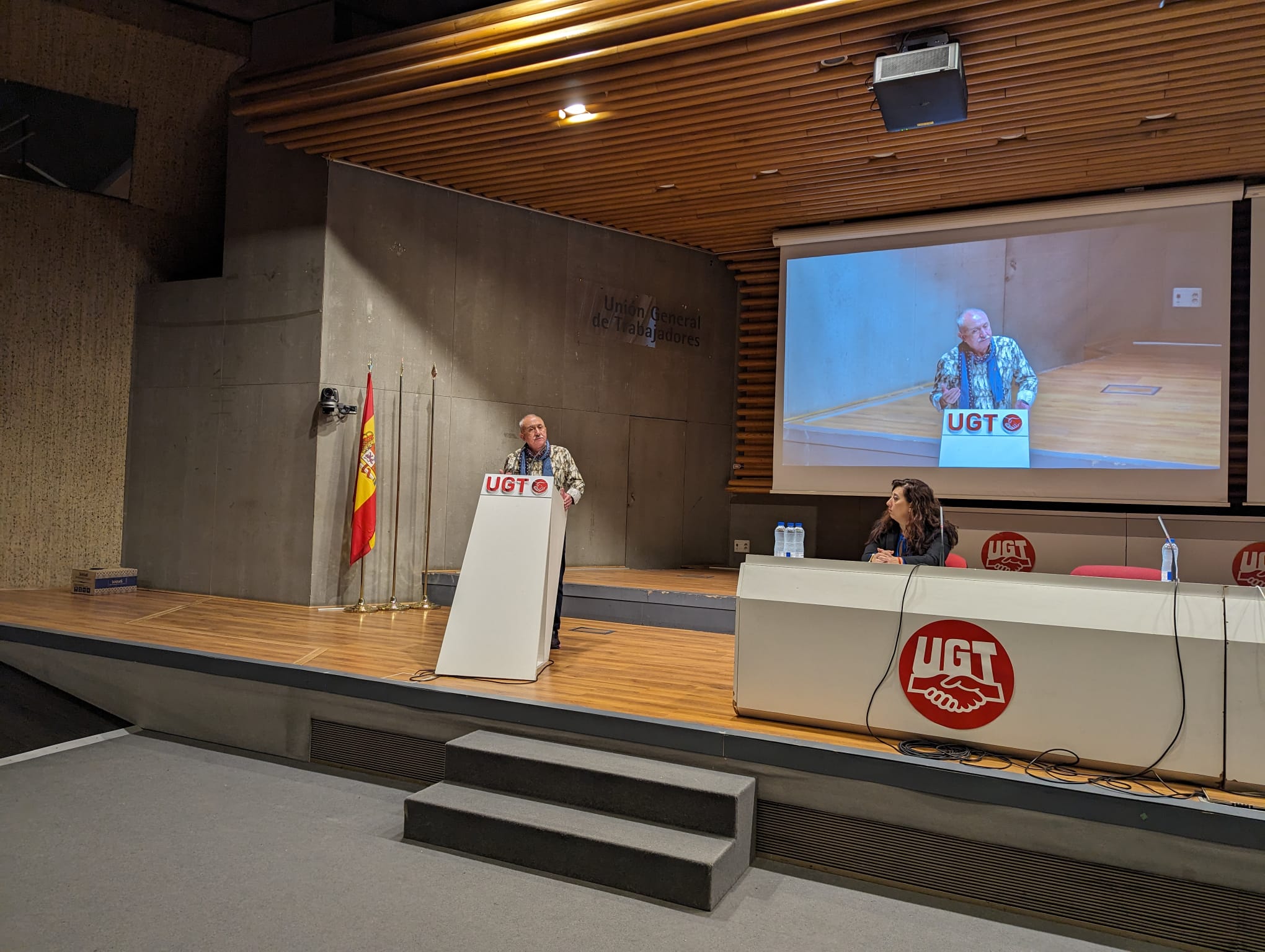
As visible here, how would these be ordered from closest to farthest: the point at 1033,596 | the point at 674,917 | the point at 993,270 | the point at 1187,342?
the point at 674,917, the point at 1033,596, the point at 1187,342, the point at 993,270

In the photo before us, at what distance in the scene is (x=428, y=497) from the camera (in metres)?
7.42

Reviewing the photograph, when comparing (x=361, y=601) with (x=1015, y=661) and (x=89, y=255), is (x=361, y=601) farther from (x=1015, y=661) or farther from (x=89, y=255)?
(x=1015, y=661)

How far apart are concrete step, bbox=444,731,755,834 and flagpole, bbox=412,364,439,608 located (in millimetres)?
3391

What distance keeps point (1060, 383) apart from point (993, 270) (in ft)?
3.51

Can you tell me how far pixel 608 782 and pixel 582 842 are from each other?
30cm

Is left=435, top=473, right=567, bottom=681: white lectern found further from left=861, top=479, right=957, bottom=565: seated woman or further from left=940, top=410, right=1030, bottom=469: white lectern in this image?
left=940, top=410, right=1030, bottom=469: white lectern

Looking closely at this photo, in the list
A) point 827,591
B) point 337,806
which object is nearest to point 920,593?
point 827,591

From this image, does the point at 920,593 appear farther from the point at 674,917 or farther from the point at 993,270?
the point at 993,270

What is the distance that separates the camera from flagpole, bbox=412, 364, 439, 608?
24.3 feet

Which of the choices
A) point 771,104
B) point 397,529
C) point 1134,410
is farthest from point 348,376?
point 1134,410

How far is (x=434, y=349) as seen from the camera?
7555 mm

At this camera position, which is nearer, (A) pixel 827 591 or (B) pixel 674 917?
(B) pixel 674 917

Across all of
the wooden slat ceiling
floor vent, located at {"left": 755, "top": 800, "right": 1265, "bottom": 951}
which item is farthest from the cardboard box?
floor vent, located at {"left": 755, "top": 800, "right": 1265, "bottom": 951}

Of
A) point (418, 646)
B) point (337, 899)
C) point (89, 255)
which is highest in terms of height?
point (89, 255)
